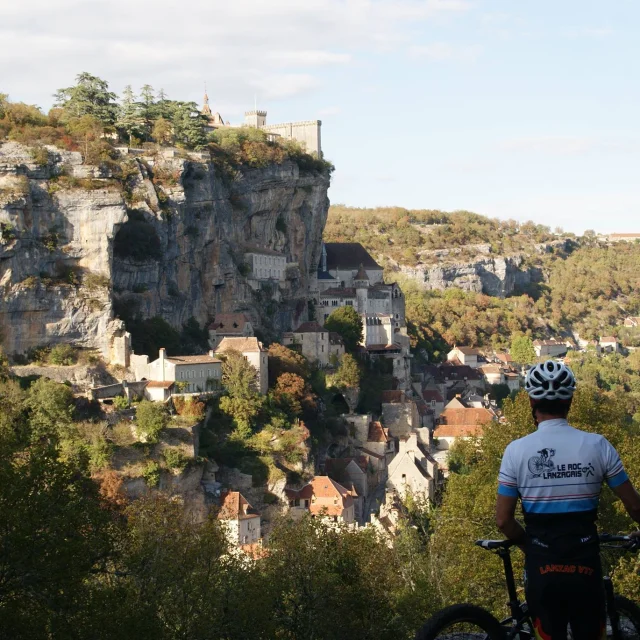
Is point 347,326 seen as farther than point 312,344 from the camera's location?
Yes

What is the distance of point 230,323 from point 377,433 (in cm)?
1126

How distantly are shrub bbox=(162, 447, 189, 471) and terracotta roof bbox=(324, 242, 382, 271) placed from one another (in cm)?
4202

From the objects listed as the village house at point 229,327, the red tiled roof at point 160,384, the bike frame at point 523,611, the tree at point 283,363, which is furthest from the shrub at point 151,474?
the bike frame at point 523,611

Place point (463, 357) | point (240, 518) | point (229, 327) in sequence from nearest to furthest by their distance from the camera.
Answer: point (240, 518), point (229, 327), point (463, 357)

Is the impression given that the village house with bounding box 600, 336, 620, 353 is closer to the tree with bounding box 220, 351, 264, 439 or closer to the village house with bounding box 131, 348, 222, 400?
the tree with bounding box 220, 351, 264, 439

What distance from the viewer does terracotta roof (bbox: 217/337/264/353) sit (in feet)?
208

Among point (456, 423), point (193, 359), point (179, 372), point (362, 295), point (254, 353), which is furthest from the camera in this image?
point (362, 295)

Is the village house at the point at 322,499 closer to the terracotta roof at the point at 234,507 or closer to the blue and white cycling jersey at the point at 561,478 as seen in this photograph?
the terracotta roof at the point at 234,507

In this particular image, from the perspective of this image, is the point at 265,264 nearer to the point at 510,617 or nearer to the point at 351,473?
the point at 351,473

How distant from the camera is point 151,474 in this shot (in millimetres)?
52875

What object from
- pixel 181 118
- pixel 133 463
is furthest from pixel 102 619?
pixel 181 118

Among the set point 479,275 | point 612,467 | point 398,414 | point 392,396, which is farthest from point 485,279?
point 612,467

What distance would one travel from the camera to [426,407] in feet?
270

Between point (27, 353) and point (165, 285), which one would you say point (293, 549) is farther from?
point (165, 285)
